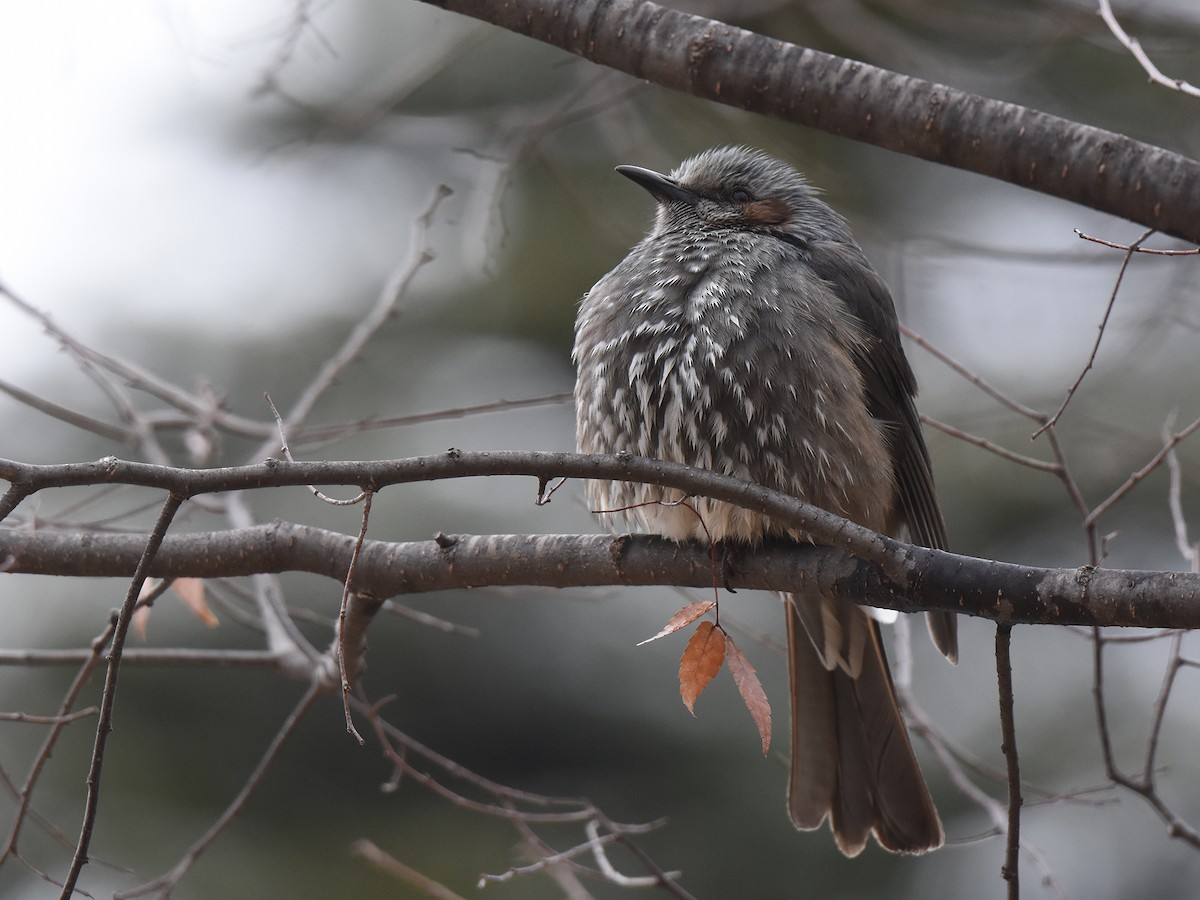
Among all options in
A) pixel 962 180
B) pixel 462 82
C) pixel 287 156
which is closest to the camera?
pixel 287 156

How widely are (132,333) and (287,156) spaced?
349 centimetres

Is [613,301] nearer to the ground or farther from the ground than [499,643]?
farther from the ground

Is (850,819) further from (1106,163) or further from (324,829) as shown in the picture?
(324,829)

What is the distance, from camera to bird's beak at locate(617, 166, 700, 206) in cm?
359

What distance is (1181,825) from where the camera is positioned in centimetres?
254

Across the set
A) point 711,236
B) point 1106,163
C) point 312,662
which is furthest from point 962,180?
point 312,662

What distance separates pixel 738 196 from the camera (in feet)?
12.1

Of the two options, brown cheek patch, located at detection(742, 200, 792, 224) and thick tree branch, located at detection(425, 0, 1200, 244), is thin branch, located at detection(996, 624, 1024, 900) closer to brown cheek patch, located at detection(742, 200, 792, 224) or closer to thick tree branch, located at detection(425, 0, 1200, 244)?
thick tree branch, located at detection(425, 0, 1200, 244)

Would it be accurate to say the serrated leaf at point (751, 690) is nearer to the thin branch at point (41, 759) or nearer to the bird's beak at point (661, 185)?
the thin branch at point (41, 759)

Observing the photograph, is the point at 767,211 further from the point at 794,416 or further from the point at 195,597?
the point at 195,597

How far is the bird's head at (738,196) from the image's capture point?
356cm

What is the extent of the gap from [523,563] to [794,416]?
0.84 meters

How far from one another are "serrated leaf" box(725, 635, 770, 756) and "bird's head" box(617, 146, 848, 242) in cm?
165

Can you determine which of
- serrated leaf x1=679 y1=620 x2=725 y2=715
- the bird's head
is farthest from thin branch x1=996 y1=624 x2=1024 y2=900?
A: the bird's head
